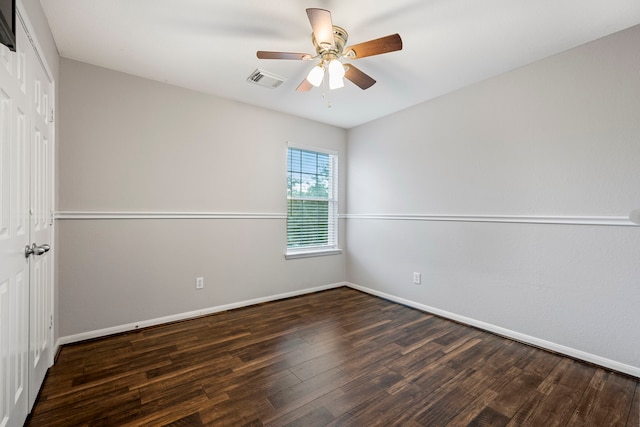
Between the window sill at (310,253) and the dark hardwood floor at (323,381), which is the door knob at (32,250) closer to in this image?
the dark hardwood floor at (323,381)

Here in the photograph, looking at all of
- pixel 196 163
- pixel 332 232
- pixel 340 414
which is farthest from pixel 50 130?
pixel 332 232

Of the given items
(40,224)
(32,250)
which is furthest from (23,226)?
(40,224)

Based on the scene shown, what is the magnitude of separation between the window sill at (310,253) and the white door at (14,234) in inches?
98.3

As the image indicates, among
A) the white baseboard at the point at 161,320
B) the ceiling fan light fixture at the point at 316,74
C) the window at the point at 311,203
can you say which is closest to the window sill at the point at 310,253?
the window at the point at 311,203

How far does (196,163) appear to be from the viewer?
9.71 ft

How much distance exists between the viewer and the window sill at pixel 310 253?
145 inches

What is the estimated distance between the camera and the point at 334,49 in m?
1.88

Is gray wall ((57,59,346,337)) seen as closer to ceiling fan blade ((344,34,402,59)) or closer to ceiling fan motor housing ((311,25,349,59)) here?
ceiling fan motor housing ((311,25,349,59))

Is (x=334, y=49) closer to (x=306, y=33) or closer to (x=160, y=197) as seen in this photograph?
Result: (x=306, y=33)

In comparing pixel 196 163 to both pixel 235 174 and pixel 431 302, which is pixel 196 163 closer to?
pixel 235 174

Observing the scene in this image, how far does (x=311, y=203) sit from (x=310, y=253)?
712mm

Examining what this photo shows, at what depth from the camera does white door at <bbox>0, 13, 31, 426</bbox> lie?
1.13 m

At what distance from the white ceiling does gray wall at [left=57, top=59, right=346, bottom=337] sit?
356mm

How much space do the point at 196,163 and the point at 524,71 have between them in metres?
3.25
